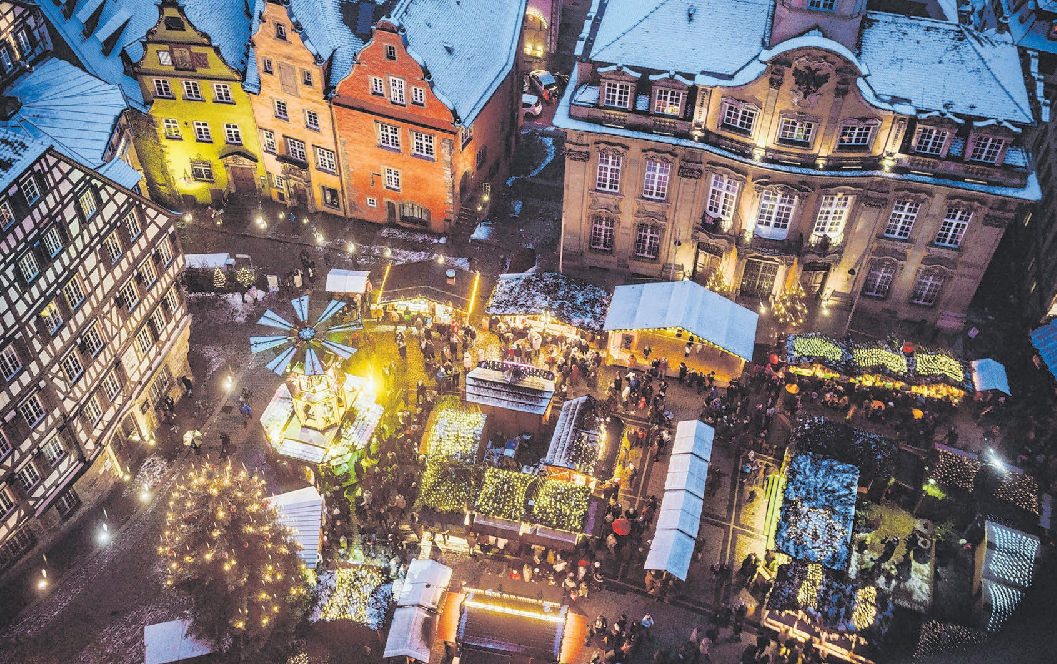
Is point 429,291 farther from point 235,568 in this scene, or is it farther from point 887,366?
point 887,366

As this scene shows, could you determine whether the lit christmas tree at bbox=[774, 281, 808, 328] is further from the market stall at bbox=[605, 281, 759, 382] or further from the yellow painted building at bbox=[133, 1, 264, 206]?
the yellow painted building at bbox=[133, 1, 264, 206]

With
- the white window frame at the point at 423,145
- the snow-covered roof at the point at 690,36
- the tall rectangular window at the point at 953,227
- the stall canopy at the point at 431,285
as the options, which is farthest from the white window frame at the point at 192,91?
the tall rectangular window at the point at 953,227

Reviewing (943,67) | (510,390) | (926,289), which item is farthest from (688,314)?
(943,67)

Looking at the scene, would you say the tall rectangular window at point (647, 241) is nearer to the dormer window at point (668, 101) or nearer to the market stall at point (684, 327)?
the market stall at point (684, 327)

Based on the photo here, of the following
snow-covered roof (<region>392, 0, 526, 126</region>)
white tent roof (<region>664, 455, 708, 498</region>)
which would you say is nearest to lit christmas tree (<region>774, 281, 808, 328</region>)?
white tent roof (<region>664, 455, 708, 498</region>)

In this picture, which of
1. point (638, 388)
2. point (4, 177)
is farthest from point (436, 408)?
point (4, 177)

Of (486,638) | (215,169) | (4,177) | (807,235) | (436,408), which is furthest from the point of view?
(215,169)

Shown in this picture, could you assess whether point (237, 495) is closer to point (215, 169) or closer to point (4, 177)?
point (4, 177)
